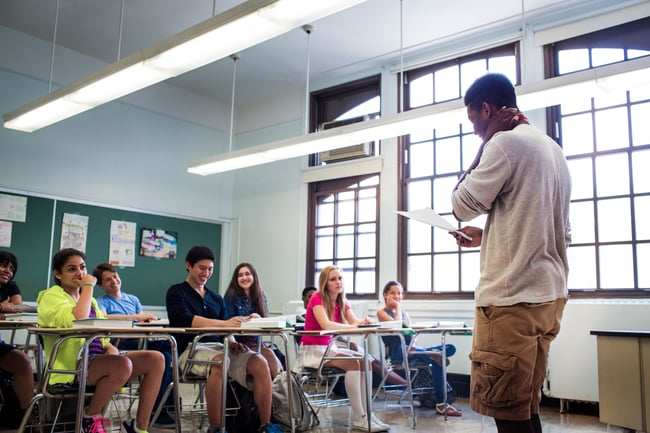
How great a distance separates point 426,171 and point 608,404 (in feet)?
10.6

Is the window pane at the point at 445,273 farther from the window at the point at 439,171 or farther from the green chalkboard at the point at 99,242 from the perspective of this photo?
the green chalkboard at the point at 99,242

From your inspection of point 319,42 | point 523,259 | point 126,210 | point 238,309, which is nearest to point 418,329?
point 238,309

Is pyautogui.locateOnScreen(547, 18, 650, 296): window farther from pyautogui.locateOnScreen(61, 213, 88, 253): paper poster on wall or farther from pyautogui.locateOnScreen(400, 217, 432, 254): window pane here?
pyautogui.locateOnScreen(61, 213, 88, 253): paper poster on wall

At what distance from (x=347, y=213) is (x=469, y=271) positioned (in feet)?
5.48

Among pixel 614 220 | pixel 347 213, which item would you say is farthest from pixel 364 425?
pixel 347 213

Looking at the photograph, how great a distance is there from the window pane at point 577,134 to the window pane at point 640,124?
0.34m

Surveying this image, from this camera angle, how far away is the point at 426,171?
6254mm

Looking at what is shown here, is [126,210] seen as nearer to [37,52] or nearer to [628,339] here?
[37,52]

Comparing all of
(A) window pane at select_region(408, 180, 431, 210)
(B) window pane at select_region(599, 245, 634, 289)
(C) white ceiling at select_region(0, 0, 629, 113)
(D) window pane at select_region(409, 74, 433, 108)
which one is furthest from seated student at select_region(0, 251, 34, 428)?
(D) window pane at select_region(409, 74, 433, 108)

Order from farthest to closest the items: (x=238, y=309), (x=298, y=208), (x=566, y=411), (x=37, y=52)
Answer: (x=298, y=208) → (x=37, y=52) → (x=566, y=411) → (x=238, y=309)

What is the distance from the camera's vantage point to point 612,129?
16.6ft

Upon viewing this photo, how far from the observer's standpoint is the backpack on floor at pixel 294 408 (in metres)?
3.51

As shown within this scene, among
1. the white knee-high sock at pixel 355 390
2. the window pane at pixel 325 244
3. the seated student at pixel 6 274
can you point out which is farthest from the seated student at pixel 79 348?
the window pane at pixel 325 244

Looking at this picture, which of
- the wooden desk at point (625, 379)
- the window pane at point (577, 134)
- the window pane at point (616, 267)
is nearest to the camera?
the wooden desk at point (625, 379)
